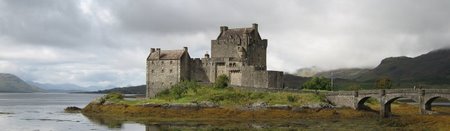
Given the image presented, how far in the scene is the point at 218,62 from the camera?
99.2m

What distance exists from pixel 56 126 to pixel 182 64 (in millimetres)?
34838

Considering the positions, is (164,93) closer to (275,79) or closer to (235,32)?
(235,32)

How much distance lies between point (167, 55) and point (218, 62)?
8.90 meters

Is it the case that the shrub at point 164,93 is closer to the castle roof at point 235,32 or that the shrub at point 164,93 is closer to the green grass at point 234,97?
the green grass at point 234,97

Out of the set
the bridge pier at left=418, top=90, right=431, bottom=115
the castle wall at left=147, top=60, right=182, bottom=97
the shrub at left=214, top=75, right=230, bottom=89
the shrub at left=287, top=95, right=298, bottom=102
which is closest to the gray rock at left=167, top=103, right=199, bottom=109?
the shrub at left=214, top=75, right=230, bottom=89

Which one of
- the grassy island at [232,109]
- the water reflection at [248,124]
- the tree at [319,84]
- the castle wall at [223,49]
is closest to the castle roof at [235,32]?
the castle wall at [223,49]

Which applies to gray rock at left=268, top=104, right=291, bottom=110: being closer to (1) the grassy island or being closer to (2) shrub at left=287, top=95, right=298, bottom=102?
(1) the grassy island

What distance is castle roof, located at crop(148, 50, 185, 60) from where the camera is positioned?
99.8m

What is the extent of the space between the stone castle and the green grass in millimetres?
6948

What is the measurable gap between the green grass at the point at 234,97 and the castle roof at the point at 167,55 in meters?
9.45

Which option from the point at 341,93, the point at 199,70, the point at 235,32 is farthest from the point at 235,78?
the point at 341,93

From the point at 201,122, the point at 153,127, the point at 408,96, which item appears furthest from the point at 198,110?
the point at 408,96

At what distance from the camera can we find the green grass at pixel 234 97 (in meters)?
82.4

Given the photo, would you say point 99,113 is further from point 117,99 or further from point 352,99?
point 352,99
